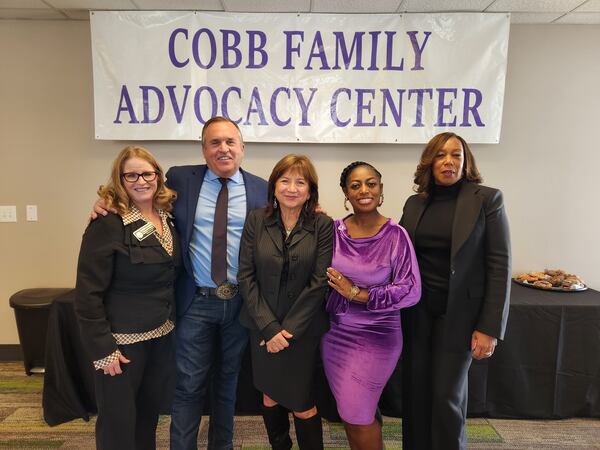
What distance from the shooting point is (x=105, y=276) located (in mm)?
1344

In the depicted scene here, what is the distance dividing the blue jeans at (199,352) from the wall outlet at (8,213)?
1.99 metres

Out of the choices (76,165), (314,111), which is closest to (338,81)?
(314,111)

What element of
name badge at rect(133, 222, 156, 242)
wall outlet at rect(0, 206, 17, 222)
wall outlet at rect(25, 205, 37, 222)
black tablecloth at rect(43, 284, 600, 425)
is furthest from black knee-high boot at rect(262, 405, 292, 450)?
wall outlet at rect(0, 206, 17, 222)

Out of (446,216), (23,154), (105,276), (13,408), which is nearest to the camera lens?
(105,276)

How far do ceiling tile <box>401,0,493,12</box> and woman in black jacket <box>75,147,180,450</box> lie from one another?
77.6 inches

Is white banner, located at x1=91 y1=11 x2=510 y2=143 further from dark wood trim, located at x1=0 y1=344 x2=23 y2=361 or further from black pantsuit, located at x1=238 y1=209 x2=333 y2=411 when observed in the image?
dark wood trim, located at x1=0 y1=344 x2=23 y2=361

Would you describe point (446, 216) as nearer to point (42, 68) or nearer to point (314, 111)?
point (314, 111)

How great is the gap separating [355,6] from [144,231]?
1.96 metres

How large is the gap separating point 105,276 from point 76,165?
5.86 ft

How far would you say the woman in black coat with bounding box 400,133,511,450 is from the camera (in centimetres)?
145

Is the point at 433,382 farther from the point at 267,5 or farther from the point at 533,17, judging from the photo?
the point at 533,17

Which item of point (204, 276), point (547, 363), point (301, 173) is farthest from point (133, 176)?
point (547, 363)

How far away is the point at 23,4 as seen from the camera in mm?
2398

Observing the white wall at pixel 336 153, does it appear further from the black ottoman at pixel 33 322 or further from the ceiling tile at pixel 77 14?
Result: the black ottoman at pixel 33 322
